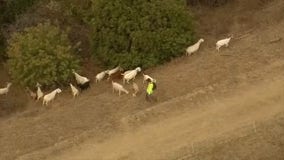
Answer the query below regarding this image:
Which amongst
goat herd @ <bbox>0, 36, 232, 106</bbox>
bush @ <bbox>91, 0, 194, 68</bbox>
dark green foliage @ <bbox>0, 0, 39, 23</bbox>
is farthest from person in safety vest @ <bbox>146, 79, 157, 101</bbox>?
dark green foliage @ <bbox>0, 0, 39, 23</bbox>

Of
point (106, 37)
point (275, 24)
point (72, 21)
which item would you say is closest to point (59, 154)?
point (106, 37)

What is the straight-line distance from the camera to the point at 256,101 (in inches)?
722

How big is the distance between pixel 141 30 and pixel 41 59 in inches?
130

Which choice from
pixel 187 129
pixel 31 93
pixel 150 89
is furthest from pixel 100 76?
pixel 187 129

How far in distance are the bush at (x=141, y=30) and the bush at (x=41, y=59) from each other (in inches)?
52.8

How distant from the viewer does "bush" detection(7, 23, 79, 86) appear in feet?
68.5

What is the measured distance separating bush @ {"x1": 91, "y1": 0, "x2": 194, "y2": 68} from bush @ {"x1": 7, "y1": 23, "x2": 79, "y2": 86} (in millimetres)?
1340

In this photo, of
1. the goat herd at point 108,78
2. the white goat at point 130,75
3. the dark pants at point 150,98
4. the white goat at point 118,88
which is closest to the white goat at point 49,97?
the goat herd at point 108,78

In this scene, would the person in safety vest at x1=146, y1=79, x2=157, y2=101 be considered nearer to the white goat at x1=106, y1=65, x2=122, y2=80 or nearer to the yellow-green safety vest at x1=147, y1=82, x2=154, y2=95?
the yellow-green safety vest at x1=147, y1=82, x2=154, y2=95

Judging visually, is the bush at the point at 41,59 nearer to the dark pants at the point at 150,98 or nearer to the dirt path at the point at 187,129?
the dark pants at the point at 150,98

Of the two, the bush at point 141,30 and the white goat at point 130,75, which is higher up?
the bush at point 141,30

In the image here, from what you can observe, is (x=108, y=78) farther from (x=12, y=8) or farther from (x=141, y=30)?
(x=12, y=8)

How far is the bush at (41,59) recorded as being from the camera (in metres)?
20.9

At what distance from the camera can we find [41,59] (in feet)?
68.4
